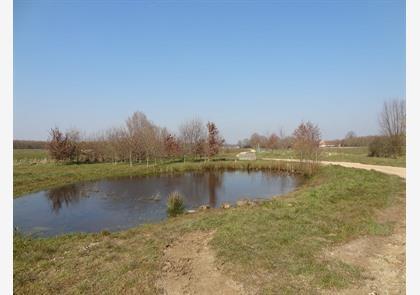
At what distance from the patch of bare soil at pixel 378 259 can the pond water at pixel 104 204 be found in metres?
6.41

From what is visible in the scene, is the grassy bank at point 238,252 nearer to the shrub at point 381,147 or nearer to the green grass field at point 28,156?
the shrub at point 381,147

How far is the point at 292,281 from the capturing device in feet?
12.2

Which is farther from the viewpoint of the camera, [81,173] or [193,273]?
[81,173]

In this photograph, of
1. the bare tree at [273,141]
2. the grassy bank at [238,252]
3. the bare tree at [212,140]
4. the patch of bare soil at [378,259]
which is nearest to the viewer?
the patch of bare soil at [378,259]

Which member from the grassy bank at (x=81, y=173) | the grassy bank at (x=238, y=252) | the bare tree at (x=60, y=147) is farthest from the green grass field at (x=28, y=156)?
the grassy bank at (x=238, y=252)

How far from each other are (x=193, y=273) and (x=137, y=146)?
28.5m

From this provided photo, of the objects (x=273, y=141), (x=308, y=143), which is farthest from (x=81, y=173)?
(x=273, y=141)

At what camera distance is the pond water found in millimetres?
9094

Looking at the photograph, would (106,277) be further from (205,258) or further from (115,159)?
(115,159)

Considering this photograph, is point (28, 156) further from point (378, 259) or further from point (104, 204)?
point (378, 259)

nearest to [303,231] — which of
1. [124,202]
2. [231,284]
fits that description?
[231,284]

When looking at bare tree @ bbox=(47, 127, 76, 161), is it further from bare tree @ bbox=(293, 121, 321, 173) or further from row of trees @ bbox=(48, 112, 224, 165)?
bare tree @ bbox=(293, 121, 321, 173)

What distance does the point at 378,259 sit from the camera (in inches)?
177

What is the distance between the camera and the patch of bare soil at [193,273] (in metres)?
3.66
